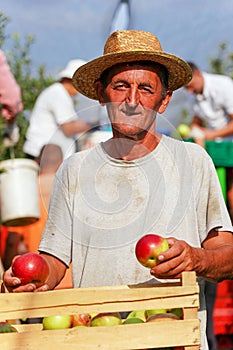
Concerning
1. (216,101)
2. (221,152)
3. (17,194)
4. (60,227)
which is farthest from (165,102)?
(216,101)

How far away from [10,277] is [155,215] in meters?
0.61

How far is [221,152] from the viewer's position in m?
6.38

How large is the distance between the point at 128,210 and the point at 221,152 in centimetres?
328

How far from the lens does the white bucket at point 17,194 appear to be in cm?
712

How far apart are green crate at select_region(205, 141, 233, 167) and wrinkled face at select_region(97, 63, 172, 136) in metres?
3.03

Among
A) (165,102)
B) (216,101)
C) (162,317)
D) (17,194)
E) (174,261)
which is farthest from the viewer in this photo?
(216,101)

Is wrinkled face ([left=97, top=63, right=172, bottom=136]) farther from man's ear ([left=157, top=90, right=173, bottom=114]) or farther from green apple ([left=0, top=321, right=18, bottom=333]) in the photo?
green apple ([left=0, top=321, right=18, bottom=333])

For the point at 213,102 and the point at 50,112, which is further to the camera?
the point at 213,102

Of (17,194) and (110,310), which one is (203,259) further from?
(17,194)

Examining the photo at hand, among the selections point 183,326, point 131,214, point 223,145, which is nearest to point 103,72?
point 131,214

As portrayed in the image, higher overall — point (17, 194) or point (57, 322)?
point (17, 194)

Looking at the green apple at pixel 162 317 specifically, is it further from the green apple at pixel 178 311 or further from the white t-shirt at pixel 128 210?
the white t-shirt at pixel 128 210

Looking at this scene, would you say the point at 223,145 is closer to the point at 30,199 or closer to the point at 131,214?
the point at 30,199

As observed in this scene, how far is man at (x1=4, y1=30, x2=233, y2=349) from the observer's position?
3.18 meters
